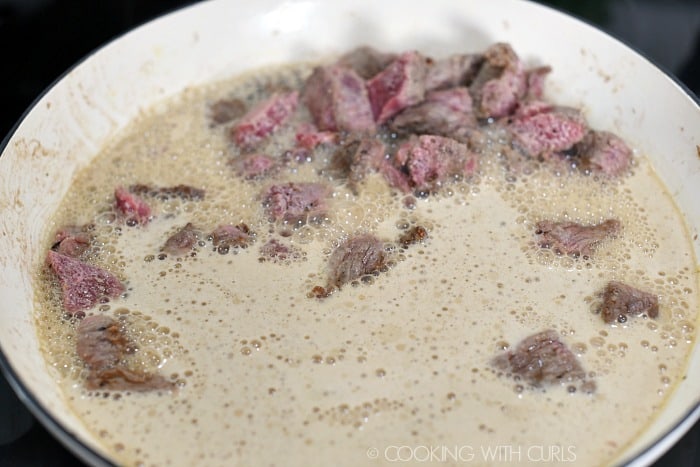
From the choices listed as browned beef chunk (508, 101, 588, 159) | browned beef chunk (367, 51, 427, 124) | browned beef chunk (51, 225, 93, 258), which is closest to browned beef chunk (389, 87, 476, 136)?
browned beef chunk (367, 51, 427, 124)

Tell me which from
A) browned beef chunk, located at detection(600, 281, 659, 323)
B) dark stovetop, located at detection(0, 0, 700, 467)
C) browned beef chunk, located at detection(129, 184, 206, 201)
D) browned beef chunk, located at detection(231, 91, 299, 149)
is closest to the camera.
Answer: browned beef chunk, located at detection(600, 281, 659, 323)

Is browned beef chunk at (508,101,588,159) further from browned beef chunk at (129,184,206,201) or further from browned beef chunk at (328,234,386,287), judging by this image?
browned beef chunk at (129,184,206,201)

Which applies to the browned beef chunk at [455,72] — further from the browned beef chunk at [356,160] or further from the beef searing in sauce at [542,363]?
the beef searing in sauce at [542,363]

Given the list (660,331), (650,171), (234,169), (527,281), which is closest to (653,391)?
(660,331)

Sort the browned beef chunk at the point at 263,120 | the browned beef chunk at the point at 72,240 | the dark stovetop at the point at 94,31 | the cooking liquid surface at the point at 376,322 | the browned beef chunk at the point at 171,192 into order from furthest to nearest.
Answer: the dark stovetop at the point at 94,31
the browned beef chunk at the point at 263,120
the browned beef chunk at the point at 171,192
the browned beef chunk at the point at 72,240
the cooking liquid surface at the point at 376,322

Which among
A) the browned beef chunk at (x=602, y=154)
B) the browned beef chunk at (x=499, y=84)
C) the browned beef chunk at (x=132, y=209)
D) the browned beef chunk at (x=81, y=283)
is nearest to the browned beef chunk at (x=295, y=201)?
the browned beef chunk at (x=132, y=209)

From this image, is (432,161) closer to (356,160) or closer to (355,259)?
(356,160)
